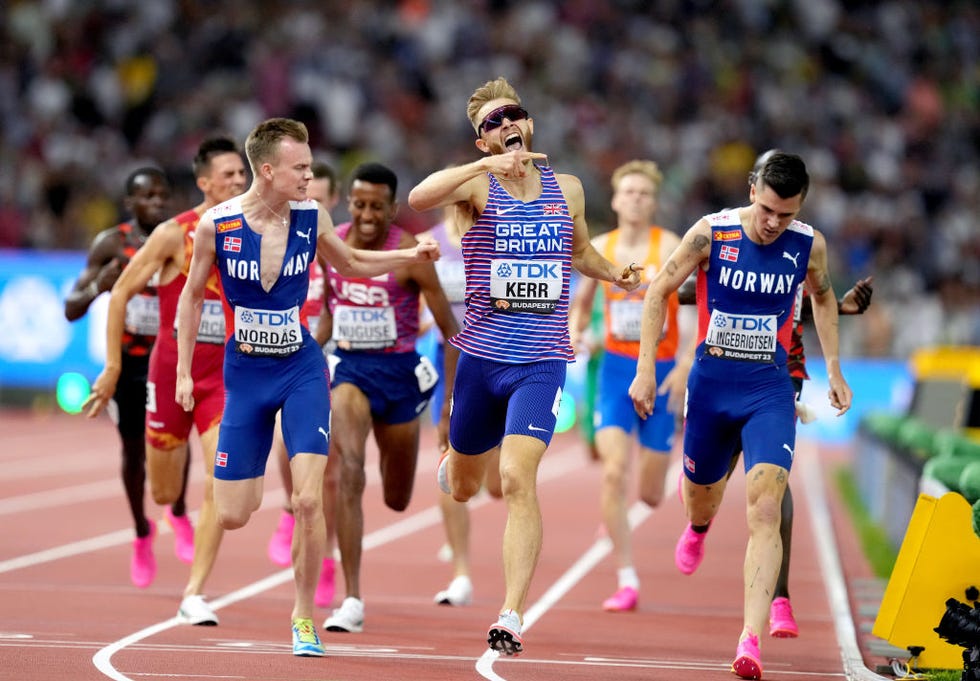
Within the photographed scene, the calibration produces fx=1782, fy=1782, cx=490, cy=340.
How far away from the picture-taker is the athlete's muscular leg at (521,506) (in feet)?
Result: 25.5

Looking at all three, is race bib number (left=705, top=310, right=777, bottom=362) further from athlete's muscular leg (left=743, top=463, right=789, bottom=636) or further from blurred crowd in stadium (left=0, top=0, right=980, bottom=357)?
blurred crowd in stadium (left=0, top=0, right=980, bottom=357)

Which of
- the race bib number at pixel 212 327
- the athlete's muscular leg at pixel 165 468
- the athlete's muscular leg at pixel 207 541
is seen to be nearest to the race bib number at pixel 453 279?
the athlete's muscular leg at pixel 165 468

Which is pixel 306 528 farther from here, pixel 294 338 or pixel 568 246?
pixel 568 246

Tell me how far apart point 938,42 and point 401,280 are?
25116 mm

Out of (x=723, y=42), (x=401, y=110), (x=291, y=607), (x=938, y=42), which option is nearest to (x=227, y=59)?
(x=401, y=110)

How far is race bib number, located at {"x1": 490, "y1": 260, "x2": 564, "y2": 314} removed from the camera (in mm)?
8164

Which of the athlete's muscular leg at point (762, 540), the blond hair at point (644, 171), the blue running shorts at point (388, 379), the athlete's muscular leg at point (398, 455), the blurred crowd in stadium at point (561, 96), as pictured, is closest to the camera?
the athlete's muscular leg at point (762, 540)

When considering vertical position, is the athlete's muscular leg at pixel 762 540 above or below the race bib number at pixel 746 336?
below

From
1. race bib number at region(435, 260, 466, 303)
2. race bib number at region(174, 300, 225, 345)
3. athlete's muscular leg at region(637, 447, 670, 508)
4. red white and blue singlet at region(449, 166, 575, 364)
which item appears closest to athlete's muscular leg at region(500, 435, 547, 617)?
red white and blue singlet at region(449, 166, 575, 364)

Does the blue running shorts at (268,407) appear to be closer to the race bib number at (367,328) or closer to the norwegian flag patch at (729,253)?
the race bib number at (367,328)

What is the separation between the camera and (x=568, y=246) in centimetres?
829

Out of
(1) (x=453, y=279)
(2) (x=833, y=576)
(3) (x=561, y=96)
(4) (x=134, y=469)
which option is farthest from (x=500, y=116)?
(3) (x=561, y=96)

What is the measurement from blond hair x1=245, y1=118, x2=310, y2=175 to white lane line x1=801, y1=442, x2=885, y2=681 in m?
3.60

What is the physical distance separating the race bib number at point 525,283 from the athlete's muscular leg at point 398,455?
213cm
